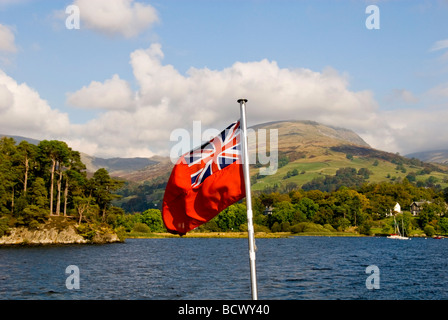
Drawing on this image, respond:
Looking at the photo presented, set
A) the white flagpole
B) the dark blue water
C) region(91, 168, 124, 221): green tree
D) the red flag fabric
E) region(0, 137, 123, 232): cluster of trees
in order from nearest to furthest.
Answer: the white flagpole
the red flag fabric
the dark blue water
region(0, 137, 123, 232): cluster of trees
region(91, 168, 124, 221): green tree

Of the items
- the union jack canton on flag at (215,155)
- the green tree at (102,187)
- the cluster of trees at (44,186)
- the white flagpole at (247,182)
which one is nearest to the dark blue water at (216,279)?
the union jack canton on flag at (215,155)

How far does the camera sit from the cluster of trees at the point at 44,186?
12875cm

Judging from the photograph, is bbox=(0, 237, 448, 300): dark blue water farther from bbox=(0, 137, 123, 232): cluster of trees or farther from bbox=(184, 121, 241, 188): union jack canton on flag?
bbox=(0, 137, 123, 232): cluster of trees

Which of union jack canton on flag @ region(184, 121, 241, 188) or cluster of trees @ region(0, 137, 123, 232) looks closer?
union jack canton on flag @ region(184, 121, 241, 188)

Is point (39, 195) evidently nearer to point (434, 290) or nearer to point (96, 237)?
point (96, 237)

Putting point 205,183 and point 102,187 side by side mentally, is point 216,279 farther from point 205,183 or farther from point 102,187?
point 102,187

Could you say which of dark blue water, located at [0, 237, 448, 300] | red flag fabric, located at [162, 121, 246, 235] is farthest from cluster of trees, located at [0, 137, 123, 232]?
red flag fabric, located at [162, 121, 246, 235]

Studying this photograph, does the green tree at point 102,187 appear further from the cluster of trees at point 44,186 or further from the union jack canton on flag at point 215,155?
the union jack canton on flag at point 215,155

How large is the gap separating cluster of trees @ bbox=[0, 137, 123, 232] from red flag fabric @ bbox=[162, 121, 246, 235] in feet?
395

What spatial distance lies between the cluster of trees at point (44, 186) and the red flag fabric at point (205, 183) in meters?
120

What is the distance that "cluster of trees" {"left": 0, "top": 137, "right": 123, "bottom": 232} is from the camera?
422 feet

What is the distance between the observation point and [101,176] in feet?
500

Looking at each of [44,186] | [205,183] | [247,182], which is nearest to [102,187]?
[44,186]
